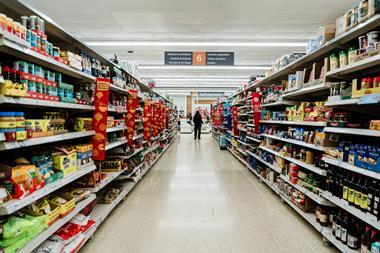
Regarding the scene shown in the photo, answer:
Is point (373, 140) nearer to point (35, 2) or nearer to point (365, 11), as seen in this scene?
point (365, 11)

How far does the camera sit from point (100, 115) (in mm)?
3016

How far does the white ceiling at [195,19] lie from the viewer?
5.79 meters

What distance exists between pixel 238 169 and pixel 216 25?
430 cm

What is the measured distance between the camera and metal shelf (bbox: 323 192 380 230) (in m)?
1.96

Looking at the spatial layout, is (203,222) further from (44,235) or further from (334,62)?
(334,62)

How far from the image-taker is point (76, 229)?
246 cm

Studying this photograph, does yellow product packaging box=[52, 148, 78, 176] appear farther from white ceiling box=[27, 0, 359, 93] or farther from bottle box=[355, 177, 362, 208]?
bottle box=[355, 177, 362, 208]

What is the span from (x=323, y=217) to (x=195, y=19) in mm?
5769

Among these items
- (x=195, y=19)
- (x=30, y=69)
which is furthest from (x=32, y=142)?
(x=195, y=19)

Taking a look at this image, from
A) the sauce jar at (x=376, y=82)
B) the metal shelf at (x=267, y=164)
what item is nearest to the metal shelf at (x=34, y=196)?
the sauce jar at (x=376, y=82)

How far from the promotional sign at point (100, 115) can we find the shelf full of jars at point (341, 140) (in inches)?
104

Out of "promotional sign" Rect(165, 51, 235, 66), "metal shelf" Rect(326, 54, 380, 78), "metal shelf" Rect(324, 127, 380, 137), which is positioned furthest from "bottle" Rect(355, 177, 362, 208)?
"promotional sign" Rect(165, 51, 235, 66)

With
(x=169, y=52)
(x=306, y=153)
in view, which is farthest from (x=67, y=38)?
(x=169, y=52)

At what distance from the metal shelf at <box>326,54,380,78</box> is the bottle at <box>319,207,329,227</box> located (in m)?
1.60
